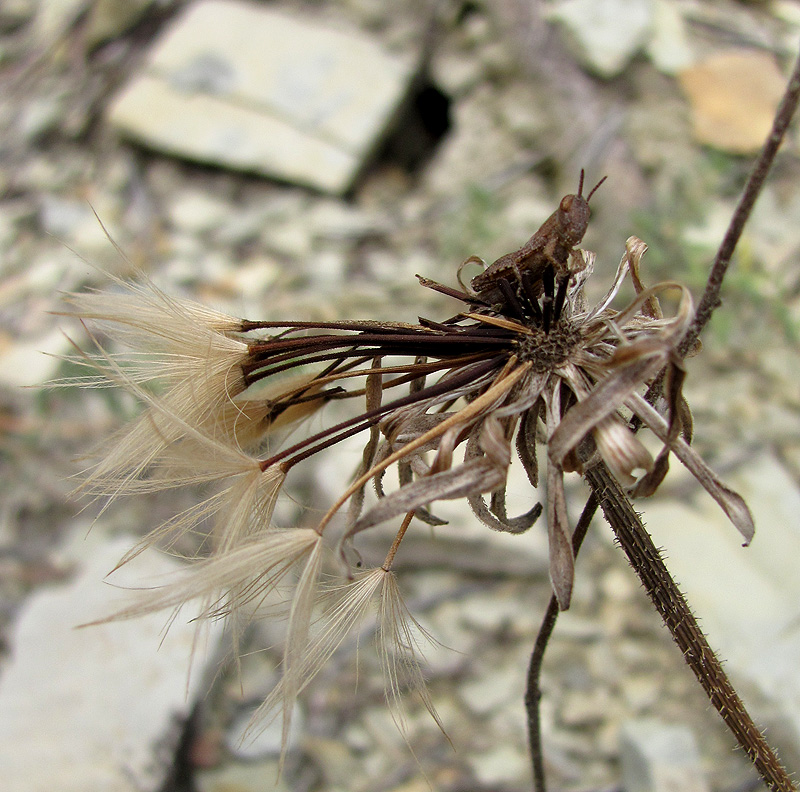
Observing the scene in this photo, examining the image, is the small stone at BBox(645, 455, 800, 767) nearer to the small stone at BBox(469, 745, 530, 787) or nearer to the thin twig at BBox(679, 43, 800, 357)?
the small stone at BBox(469, 745, 530, 787)

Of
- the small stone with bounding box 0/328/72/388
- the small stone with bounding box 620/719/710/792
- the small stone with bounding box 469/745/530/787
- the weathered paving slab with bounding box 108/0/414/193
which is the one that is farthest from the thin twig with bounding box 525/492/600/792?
the weathered paving slab with bounding box 108/0/414/193

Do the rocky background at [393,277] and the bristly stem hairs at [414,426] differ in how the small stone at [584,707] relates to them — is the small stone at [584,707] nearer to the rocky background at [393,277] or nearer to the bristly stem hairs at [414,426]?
the rocky background at [393,277]

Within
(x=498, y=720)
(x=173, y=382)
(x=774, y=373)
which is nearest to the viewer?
(x=173, y=382)

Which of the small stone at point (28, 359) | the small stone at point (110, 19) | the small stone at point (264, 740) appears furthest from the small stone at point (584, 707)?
the small stone at point (110, 19)

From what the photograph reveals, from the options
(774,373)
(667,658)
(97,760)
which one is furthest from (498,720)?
(774,373)

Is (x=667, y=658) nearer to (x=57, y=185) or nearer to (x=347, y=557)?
(x=347, y=557)

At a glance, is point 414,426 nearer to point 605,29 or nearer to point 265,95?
point 605,29
